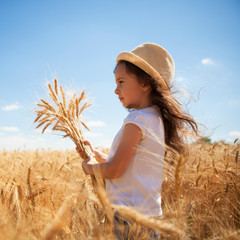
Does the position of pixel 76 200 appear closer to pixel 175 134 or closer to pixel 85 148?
pixel 85 148

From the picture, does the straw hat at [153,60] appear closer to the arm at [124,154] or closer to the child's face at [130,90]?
the child's face at [130,90]

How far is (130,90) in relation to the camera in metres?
1.35

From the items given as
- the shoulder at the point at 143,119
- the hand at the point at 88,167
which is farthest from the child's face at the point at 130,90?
the hand at the point at 88,167

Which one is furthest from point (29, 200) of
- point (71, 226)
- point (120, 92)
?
point (120, 92)

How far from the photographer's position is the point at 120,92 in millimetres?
1357

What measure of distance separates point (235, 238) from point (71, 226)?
718 mm

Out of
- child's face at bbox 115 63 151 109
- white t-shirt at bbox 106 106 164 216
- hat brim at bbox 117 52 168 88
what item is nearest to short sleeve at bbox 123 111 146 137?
white t-shirt at bbox 106 106 164 216

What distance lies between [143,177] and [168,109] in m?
0.48

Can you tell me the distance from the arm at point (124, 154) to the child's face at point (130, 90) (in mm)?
240

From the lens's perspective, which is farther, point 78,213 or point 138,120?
point 138,120

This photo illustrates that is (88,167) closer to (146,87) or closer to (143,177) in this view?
(143,177)

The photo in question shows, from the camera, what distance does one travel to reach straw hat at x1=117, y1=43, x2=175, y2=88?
1372mm

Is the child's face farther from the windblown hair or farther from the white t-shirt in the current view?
the white t-shirt

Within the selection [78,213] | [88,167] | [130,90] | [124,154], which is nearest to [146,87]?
[130,90]
